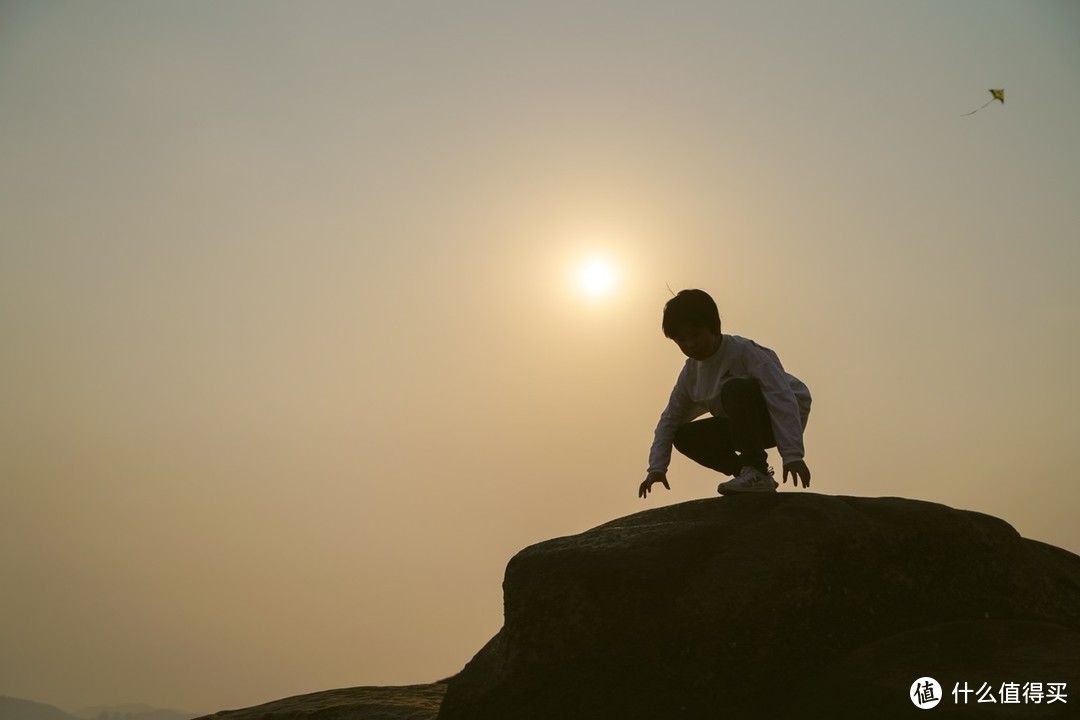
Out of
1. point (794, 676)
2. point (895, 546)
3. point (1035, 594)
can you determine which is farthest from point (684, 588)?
point (1035, 594)

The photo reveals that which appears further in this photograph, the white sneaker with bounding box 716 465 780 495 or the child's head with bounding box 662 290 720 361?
the child's head with bounding box 662 290 720 361

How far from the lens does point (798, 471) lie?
645 centimetres

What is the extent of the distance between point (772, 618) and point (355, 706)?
4.08 meters

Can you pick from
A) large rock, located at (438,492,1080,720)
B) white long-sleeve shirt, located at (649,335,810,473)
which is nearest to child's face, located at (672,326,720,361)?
white long-sleeve shirt, located at (649,335,810,473)

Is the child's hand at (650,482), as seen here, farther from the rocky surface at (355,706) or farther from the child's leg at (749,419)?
the rocky surface at (355,706)

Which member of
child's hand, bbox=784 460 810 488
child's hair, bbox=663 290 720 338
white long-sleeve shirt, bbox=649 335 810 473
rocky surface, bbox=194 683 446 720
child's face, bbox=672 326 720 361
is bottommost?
rocky surface, bbox=194 683 446 720

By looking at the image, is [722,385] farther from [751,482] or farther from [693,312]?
[751,482]

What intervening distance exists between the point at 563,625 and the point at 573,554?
0.55m

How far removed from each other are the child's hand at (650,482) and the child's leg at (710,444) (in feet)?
0.99

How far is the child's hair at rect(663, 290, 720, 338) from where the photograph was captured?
22.5 ft

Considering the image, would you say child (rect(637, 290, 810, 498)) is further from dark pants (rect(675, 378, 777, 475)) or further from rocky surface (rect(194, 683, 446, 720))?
rocky surface (rect(194, 683, 446, 720))

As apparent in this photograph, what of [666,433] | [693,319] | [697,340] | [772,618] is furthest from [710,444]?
[772,618]

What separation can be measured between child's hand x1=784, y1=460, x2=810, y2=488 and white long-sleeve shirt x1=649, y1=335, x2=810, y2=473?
0.04m

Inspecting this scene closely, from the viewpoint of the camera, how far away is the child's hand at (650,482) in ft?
24.4
